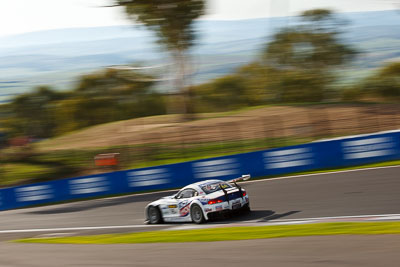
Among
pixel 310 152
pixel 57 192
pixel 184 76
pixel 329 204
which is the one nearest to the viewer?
pixel 329 204

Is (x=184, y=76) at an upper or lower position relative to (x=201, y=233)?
upper

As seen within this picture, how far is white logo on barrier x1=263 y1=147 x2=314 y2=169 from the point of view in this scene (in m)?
19.3

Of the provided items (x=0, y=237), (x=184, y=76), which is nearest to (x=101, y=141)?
(x=184, y=76)

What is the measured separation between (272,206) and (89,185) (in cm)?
1124

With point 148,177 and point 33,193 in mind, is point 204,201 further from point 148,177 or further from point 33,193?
point 33,193

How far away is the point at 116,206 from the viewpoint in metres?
19.5

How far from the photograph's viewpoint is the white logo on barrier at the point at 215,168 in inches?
792

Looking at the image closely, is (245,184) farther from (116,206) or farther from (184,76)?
(184,76)

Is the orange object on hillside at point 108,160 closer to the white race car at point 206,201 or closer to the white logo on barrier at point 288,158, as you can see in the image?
the white logo on barrier at point 288,158

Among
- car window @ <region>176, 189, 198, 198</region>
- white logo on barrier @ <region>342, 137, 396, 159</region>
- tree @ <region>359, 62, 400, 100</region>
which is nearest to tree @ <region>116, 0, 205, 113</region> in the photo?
tree @ <region>359, 62, 400, 100</region>

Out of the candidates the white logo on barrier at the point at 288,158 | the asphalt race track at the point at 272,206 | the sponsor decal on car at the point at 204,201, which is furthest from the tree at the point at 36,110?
the sponsor decal on car at the point at 204,201

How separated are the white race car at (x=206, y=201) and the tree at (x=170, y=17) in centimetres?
2371

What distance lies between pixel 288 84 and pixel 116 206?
28.2m

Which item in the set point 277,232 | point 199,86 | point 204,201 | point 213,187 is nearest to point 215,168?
point 213,187
